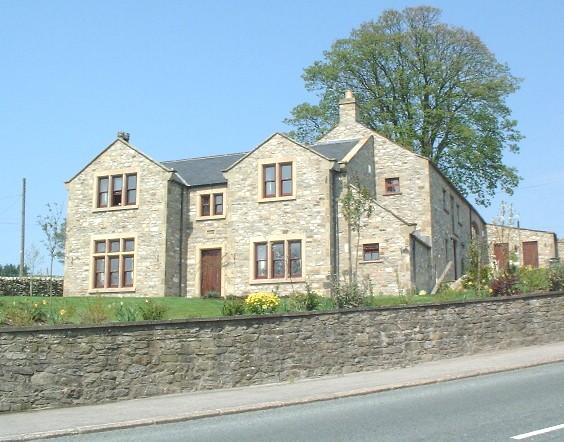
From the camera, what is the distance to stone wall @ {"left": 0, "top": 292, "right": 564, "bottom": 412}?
14.8 meters

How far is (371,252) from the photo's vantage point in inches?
1209

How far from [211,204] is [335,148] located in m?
6.88

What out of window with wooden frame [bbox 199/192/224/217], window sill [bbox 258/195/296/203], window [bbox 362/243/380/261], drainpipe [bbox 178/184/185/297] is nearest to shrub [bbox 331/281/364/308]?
window [bbox 362/243/380/261]

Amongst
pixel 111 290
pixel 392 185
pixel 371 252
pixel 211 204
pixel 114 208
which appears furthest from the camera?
pixel 392 185

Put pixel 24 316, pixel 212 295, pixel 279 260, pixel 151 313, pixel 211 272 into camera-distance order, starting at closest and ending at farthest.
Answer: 1. pixel 24 316
2. pixel 151 313
3. pixel 212 295
4. pixel 279 260
5. pixel 211 272

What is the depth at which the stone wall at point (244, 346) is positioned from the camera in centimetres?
1481

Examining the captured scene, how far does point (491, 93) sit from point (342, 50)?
1018 centimetres

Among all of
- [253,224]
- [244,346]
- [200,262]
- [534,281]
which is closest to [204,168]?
[200,262]

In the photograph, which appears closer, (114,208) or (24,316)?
(24,316)

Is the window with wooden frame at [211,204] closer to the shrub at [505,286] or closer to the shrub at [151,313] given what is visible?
the shrub at [505,286]

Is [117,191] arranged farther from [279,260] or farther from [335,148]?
[335,148]

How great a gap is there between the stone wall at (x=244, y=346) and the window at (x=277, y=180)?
527 inches

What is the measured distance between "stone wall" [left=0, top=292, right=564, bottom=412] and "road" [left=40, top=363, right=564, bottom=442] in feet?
11.9

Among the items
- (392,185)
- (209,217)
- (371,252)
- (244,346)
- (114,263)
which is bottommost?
(244,346)
